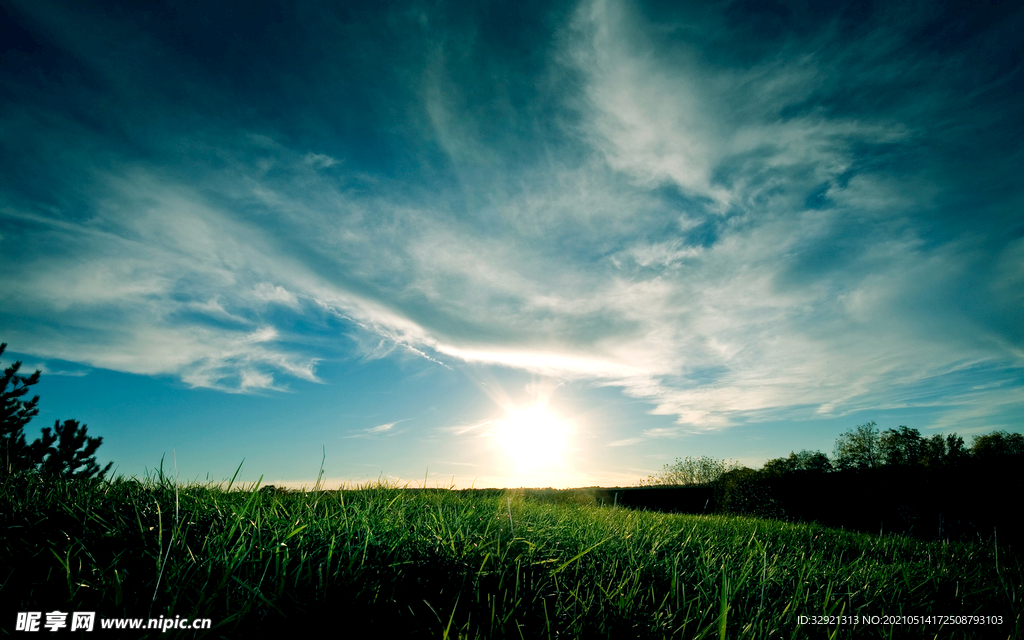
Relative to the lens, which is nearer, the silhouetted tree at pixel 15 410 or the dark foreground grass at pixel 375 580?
the dark foreground grass at pixel 375 580

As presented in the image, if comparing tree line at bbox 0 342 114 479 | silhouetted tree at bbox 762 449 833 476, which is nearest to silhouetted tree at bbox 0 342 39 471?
tree line at bbox 0 342 114 479

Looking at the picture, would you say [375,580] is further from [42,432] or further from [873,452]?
[873,452]

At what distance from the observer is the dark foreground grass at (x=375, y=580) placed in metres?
1.56

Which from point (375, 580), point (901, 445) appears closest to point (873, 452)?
point (901, 445)

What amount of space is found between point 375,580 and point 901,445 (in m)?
44.3

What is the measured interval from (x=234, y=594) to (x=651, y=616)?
5.77 feet

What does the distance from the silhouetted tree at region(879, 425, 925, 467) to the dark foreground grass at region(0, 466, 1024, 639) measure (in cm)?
3911

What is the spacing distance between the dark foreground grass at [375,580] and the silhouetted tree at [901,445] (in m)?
39.1

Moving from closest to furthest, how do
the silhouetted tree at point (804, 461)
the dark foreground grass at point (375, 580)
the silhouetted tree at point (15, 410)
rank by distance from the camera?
1. the dark foreground grass at point (375, 580)
2. the silhouetted tree at point (15, 410)
3. the silhouetted tree at point (804, 461)

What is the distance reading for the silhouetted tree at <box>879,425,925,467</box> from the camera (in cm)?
3169

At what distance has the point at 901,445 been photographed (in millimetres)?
32844

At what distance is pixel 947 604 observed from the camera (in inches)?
121

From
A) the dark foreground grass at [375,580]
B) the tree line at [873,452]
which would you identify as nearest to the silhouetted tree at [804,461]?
the tree line at [873,452]

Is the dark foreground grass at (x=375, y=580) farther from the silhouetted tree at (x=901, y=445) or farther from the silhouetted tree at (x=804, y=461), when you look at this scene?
the silhouetted tree at (x=901, y=445)
